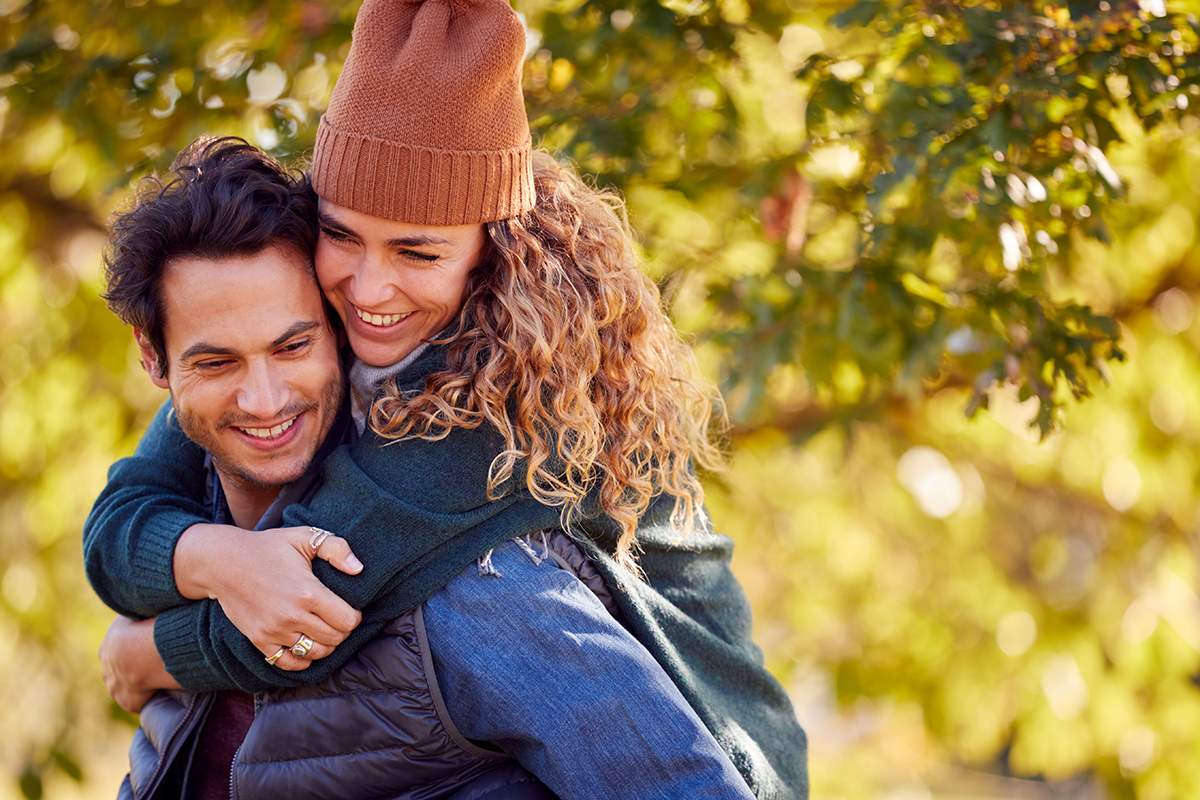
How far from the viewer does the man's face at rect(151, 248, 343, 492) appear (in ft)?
5.84

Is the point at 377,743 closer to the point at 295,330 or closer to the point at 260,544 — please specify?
the point at 260,544

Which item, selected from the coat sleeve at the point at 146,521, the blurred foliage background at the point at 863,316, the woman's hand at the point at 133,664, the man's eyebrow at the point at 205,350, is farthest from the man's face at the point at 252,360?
the blurred foliage background at the point at 863,316

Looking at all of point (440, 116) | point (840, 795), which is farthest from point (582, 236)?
point (840, 795)

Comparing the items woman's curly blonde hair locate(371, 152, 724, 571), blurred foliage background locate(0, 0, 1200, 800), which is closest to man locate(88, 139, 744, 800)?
woman's curly blonde hair locate(371, 152, 724, 571)

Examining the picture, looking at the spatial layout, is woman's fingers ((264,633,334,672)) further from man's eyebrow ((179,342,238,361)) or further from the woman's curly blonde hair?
man's eyebrow ((179,342,238,361))

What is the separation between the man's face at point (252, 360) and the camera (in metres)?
1.78

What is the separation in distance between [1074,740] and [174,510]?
12.0 feet

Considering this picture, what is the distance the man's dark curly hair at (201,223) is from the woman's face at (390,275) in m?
0.08

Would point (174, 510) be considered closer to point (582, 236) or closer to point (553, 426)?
point (553, 426)

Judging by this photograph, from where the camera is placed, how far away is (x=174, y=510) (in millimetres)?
1936

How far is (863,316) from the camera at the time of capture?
239cm

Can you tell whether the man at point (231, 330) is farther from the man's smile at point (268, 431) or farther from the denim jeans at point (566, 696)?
the denim jeans at point (566, 696)

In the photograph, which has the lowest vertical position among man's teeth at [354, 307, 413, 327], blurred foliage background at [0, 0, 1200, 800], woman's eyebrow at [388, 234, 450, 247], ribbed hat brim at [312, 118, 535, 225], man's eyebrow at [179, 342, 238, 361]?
blurred foliage background at [0, 0, 1200, 800]

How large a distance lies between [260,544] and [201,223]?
23.4 inches
